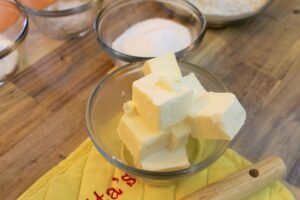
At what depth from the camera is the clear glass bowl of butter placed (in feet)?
1.90

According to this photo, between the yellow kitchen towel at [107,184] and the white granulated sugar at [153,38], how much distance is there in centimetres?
27

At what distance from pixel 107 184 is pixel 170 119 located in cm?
19

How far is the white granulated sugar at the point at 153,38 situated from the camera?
2.71 feet

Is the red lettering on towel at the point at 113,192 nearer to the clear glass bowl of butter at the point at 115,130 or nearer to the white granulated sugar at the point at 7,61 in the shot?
the clear glass bowl of butter at the point at 115,130

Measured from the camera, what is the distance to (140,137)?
22.3 inches

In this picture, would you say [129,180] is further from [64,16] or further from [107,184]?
[64,16]

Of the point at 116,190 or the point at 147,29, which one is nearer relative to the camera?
the point at 116,190

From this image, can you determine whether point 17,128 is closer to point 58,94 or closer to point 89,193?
point 58,94

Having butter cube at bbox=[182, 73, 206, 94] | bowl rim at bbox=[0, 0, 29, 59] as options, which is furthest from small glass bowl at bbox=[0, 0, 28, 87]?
butter cube at bbox=[182, 73, 206, 94]

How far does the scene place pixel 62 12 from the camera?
0.88 m

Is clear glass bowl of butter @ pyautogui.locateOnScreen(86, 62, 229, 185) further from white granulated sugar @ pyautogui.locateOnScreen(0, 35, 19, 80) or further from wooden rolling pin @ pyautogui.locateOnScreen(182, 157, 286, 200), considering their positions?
white granulated sugar @ pyautogui.locateOnScreen(0, 35, 19, 80)

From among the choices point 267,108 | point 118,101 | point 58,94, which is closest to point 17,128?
point 58,94

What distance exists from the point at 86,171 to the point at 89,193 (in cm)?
4

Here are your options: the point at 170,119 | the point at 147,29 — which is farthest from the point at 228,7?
the point at 170,119
